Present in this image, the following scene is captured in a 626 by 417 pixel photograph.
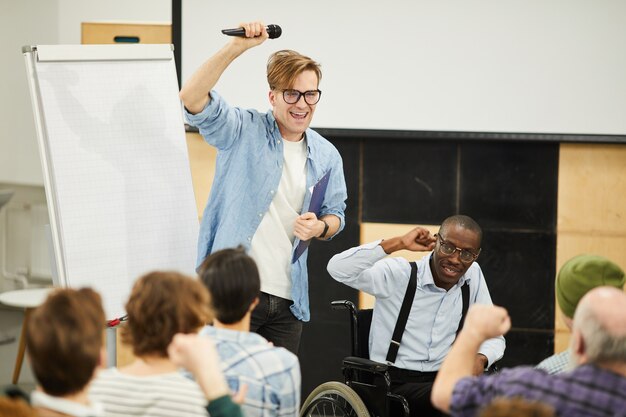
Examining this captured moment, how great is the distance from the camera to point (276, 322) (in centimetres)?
295

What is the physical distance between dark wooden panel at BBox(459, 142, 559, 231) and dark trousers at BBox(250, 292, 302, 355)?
4.68ft

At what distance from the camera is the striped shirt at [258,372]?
2068 mm

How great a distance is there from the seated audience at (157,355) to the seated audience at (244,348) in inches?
7.4

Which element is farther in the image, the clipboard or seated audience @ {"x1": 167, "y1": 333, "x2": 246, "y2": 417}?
the clipboard

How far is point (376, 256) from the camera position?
322cm

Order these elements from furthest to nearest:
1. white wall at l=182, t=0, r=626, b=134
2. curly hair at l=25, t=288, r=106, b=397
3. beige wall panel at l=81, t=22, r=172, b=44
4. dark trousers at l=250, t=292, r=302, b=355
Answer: beige wall panel at l=81, t=22, r=172, b=44 → white wall at l=182, t=0, r=626, b=134 → dark trousers at l=250, t=292, r=302, b=355 → curly hair at l=25, t=288, r=106, b=397

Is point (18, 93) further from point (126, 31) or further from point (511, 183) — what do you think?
point (511, 183)

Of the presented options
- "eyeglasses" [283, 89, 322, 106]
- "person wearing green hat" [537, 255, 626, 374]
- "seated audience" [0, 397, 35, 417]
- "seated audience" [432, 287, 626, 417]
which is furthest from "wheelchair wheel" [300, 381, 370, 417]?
"seated audience" [0, 397, 35, 417]

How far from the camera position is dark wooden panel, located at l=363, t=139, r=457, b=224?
4145mm

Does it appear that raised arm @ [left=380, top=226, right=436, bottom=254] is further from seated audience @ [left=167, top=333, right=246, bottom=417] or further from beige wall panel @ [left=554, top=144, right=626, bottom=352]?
seated audience @ [left=167, top=333, right=246, bottom=417]

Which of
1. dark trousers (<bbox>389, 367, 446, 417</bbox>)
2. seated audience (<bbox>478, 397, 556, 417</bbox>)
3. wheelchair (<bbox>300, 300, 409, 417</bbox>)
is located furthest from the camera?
dark trousers (<bbox>389, 367, 446, 417</bbox>)

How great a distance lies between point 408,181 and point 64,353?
8.92ft

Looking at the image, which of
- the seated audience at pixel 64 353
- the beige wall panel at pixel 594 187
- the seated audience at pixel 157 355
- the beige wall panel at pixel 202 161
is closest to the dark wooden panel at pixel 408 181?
the beige wall panel at pixel 594 187

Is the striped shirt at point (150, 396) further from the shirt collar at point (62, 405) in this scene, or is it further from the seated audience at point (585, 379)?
the seated audience at point (585, 379)
